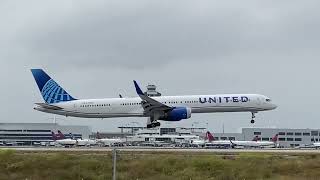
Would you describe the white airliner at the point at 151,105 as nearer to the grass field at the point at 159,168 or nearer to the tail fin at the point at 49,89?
the tail fin at the point at 49,89

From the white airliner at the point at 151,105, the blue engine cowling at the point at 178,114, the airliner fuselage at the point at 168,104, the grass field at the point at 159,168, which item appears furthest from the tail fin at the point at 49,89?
the grass field at the point at 159,168

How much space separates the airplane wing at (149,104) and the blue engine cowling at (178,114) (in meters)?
0.74

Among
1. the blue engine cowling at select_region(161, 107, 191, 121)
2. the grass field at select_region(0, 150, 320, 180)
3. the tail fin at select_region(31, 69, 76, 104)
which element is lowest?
the grass field at select_region(0, 150, 320, 180)

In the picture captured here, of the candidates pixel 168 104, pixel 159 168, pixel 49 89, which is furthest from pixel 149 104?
pixel 159 168

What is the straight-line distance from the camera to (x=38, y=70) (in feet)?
265

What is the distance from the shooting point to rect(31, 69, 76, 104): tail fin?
252ft

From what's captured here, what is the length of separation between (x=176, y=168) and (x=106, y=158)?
26.3 feet

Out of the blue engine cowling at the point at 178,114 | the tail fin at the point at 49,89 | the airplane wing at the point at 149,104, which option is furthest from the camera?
the tail fin at the point at 49,89

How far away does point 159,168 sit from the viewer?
43031 millimetres

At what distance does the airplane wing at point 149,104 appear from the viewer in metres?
71.4

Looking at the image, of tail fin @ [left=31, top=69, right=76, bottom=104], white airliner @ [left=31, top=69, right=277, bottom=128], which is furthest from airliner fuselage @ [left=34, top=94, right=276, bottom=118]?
tail fin @ [left=31, top=69, right=76, bottom=104]

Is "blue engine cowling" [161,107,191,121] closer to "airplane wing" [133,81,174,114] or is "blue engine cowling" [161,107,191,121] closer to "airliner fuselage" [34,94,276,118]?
"airplane wing" [133,81,174,114]

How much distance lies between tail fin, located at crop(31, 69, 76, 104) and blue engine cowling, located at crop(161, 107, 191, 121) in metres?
14.0

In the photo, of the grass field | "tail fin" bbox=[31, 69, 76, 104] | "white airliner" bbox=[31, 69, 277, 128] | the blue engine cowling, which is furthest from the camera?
"tail fin" bbox=[31, 69, 76, 104]
